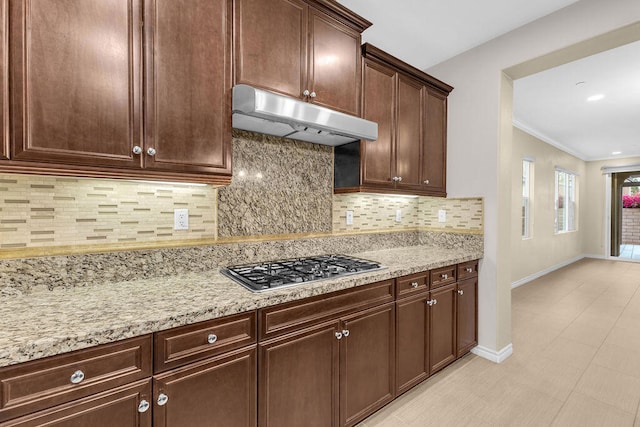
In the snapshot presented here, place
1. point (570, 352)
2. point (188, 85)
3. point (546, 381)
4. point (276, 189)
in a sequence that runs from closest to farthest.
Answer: point (188, 85) < point (276, 189) < point (546, 381) < point (570, 352)

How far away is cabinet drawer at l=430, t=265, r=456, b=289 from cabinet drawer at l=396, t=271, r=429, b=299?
0.08 m

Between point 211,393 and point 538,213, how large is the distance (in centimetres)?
610

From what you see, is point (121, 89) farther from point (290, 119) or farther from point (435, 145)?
point (435, 145)

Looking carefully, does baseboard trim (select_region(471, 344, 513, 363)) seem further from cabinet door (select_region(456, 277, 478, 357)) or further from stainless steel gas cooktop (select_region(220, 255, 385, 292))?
stainless steel gas cooktop (select_region(220, 255, 385, 292))

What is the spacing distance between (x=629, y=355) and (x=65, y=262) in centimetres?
426

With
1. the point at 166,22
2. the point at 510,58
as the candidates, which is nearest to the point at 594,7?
the point at 510,58

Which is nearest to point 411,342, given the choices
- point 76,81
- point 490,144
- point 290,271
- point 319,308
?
point 319,308

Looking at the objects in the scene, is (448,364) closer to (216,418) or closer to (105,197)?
(216,418)

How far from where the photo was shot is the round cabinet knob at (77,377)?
91 centimetres

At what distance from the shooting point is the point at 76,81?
1143mm

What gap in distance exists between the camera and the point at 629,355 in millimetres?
2645

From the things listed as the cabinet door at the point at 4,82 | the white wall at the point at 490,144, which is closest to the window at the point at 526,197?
the white wall at the point at 490,144

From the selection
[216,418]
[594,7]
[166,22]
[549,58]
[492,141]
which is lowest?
[216,418]

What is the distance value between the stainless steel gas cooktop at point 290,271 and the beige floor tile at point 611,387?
1.84m
